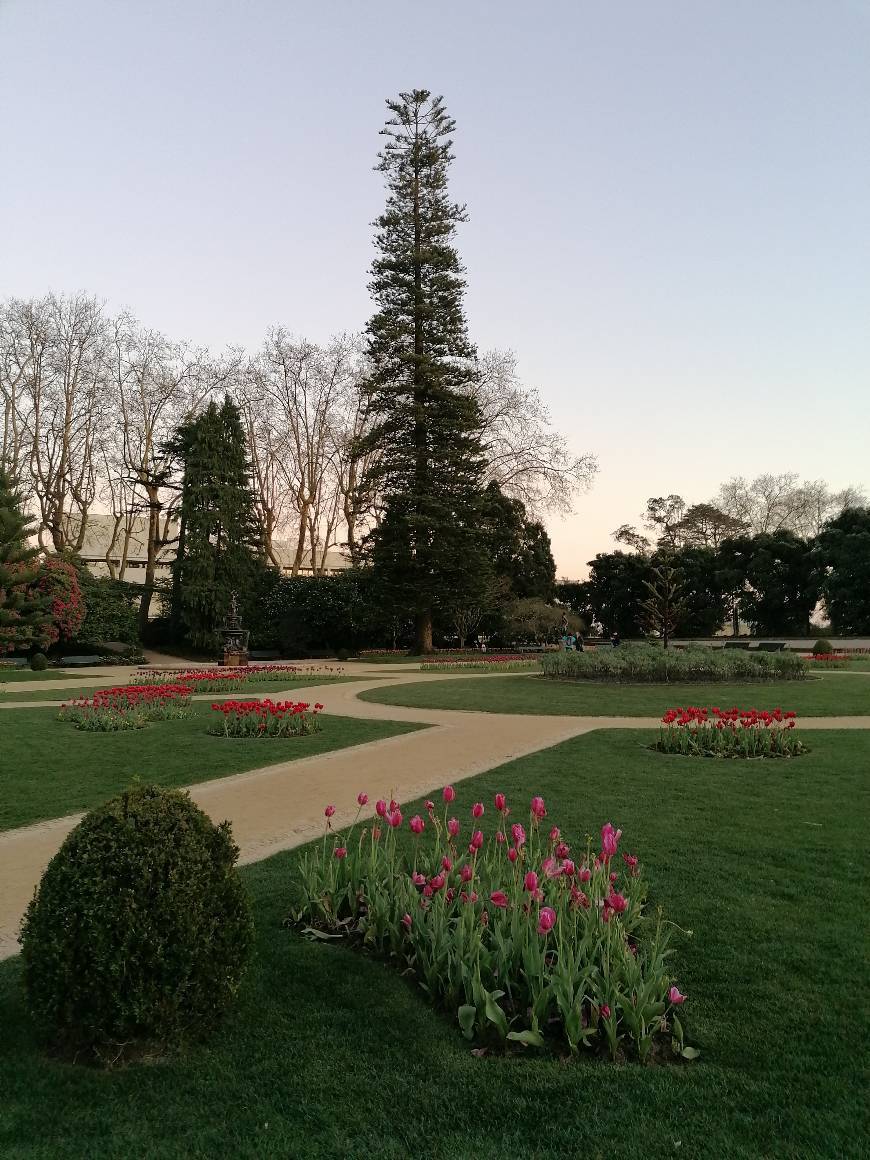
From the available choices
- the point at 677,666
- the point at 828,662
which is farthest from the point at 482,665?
the point at 828,662

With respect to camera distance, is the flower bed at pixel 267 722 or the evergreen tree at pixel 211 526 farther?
the evergreen tree at pixel 211 526

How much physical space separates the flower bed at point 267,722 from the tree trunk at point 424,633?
64.0ft

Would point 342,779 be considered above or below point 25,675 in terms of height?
below

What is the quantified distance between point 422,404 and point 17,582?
15411 mm

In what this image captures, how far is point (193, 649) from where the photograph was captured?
103 feet

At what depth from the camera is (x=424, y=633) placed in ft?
99.2

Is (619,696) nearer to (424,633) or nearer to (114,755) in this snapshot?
(114,755)

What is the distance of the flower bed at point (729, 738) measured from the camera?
8570 mm

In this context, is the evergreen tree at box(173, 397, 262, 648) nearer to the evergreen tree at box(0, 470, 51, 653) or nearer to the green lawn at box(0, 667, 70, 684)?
the evergreen tree at box(0, 470, 51, 653)

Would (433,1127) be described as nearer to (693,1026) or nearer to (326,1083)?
(326,1083)

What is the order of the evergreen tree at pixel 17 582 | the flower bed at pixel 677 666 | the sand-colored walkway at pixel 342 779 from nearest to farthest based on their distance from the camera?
the sand-colored walkway at pixel 342 779, the flower bed at pixel 677 666, the evergreen tree at pixel 17 582

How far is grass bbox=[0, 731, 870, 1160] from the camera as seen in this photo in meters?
2.24

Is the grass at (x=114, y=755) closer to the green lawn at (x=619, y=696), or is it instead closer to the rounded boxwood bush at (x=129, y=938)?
the green lawn at (x=619, y=696)

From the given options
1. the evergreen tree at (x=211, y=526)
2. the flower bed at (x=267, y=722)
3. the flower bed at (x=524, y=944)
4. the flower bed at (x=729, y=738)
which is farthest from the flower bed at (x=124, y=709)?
the evergreen tree at (x=211, y=526)
